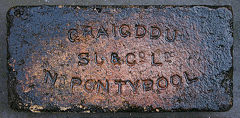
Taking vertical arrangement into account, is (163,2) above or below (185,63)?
above

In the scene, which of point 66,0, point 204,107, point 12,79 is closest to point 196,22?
point 204,107

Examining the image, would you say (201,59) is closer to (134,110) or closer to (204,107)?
(204,107)

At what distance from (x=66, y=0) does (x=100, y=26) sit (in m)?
0.39

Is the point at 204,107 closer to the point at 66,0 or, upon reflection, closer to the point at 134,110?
the point at 134,110

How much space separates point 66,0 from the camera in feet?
4.88

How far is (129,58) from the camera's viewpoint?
126 centimetres

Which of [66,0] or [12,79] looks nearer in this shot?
[12,79]

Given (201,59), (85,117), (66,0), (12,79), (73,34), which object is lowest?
(85,117)

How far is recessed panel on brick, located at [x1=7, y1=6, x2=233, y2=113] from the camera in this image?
49.7 inches

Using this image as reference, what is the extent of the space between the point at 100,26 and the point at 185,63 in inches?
20.6

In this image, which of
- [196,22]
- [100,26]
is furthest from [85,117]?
[196,22]

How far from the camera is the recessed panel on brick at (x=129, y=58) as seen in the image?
1263 mm

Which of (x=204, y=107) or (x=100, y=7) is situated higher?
(x=100, y=7)

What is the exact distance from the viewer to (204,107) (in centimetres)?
127
